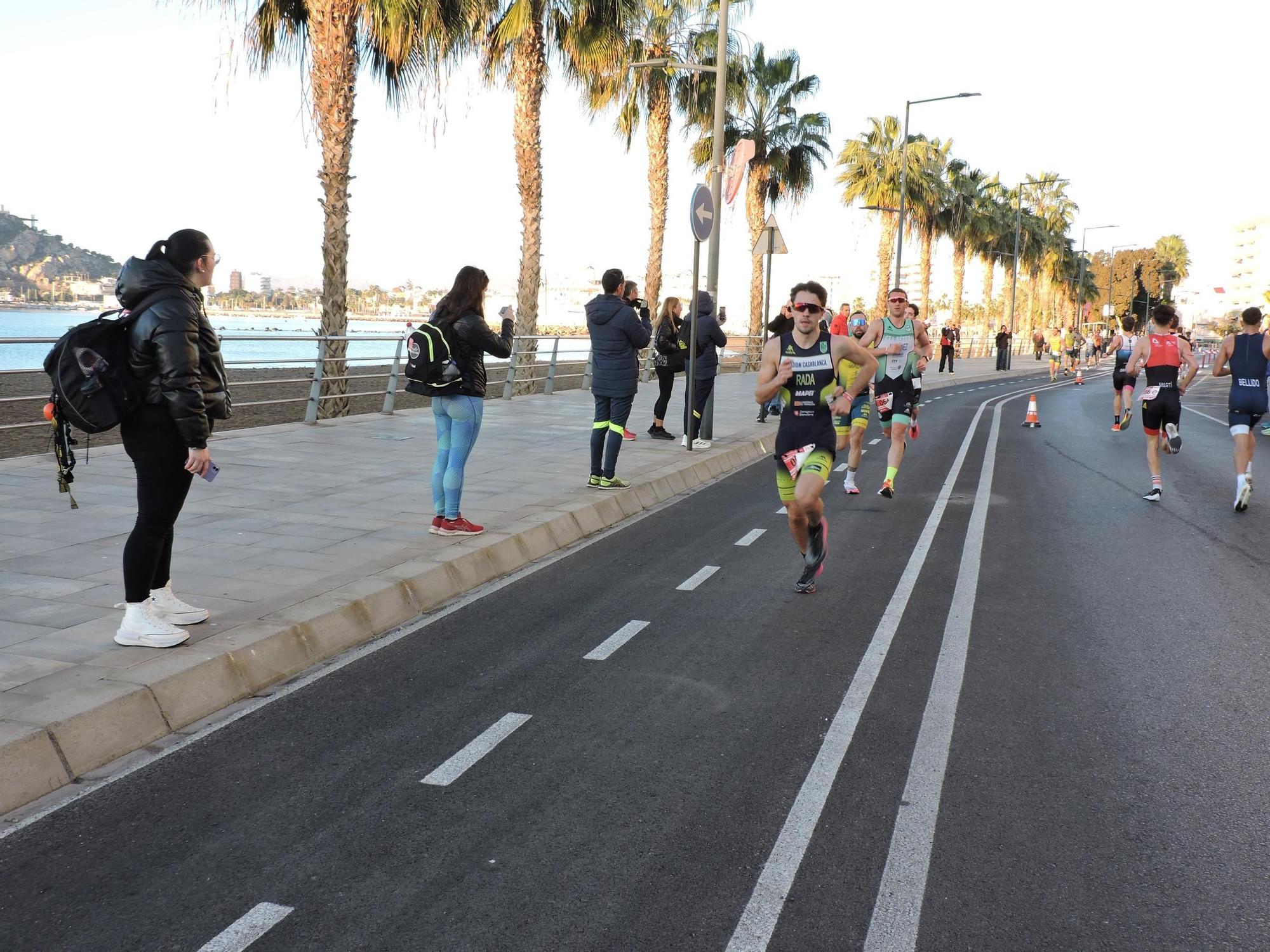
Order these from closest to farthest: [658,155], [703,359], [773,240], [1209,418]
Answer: [703,359], [773,240], [1209,418], [658,155]

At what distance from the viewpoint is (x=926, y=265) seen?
54.8m

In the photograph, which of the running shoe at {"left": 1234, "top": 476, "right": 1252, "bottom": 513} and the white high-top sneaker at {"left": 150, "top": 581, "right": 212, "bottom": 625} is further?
the running shoe at {"left": 1234, "top": 476, "right": 1252, "bottom": 513}

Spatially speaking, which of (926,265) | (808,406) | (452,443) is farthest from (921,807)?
(926,265)

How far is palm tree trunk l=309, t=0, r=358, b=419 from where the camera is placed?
16.3m

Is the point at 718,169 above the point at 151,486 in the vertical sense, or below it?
above

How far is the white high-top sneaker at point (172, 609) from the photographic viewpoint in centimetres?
520

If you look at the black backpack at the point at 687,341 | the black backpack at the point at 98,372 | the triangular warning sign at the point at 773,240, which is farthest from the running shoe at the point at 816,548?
the triangular warning sign at the point at 773,240

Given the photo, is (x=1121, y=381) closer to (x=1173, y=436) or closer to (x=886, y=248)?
(x=1173, y=436)

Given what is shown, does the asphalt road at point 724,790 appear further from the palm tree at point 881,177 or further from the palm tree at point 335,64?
the palm tree at point 881,177

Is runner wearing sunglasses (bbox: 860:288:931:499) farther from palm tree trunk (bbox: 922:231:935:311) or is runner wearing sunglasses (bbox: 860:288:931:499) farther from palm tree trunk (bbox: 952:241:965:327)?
palm tree trunk (bbox: 952:241:965:327)

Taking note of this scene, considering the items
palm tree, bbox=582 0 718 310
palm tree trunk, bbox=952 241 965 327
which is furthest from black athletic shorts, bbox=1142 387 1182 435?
palm tree trunk, bbox=952 241 965 327

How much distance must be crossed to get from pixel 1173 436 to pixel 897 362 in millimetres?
3558

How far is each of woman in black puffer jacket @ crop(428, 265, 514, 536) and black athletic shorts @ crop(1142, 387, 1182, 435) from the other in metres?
7.71

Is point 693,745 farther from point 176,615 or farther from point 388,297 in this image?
point 388,297
